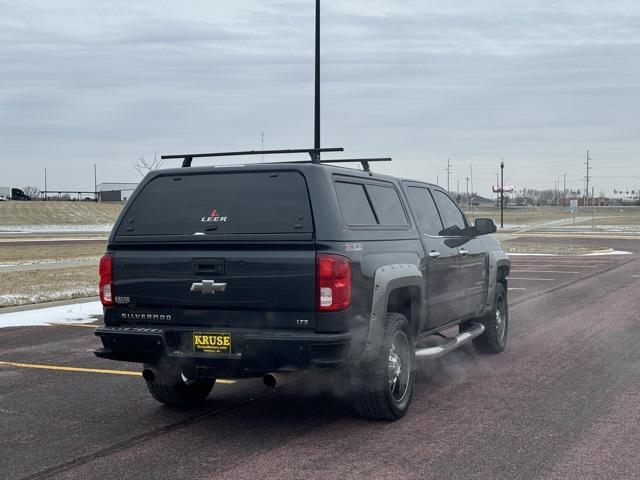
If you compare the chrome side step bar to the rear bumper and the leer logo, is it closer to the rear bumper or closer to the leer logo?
the rear bumper

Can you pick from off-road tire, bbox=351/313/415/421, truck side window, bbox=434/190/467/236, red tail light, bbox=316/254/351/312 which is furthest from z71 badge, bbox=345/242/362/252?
truck side window, bbox=434/190/467/236

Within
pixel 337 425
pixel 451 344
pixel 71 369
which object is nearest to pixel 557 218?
pixel 451 344

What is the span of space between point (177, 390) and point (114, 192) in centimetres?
10726

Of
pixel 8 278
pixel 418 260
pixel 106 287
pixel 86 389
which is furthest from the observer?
pixel 8 278

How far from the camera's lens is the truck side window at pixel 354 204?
19.9ft

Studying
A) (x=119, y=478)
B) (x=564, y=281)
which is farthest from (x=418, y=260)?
(x=564, y=281)

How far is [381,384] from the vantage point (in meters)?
6.01

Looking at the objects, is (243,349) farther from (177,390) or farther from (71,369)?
(71,369)

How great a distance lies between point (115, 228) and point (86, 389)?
2.11 metres

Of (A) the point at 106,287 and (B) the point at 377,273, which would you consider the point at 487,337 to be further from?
(A) the point at 106,287

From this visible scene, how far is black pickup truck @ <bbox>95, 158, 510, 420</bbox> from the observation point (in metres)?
5.58

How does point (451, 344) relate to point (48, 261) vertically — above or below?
above

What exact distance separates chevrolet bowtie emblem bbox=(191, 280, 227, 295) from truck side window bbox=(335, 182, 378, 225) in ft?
3.39

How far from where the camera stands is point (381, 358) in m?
6.01
